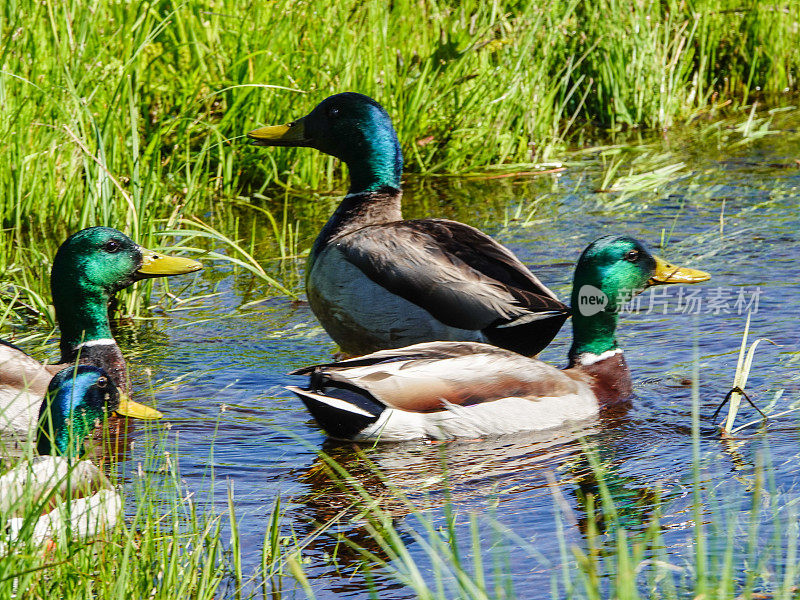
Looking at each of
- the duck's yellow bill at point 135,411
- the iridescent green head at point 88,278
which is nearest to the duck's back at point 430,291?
the iridescent green head at point 88,278

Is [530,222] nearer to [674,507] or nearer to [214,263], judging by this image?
[214,263]

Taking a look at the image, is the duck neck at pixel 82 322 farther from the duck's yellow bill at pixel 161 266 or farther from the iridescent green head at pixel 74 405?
the iridescent green head at pixel 74 405

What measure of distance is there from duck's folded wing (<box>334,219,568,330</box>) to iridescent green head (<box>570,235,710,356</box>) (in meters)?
0.12

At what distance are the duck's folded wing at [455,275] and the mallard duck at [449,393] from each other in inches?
12.1

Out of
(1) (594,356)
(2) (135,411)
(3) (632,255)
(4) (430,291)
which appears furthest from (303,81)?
(2) (135,411)

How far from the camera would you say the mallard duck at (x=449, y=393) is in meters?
4.34

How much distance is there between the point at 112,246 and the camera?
4.96 metres

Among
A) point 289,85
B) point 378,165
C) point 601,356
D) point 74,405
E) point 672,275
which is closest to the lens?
point 74,405

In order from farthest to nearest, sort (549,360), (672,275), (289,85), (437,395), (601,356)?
(289,85) → (549,360) → (672,275) → (601,356) → (437,395)

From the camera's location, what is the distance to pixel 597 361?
4.86 metres

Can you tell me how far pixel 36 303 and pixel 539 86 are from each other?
379 cm

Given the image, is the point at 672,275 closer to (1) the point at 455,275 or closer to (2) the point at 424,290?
(1) the point at 455,275

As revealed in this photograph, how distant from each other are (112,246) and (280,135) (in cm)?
130

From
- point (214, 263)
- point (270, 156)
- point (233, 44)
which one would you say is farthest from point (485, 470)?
point (233, 44)
